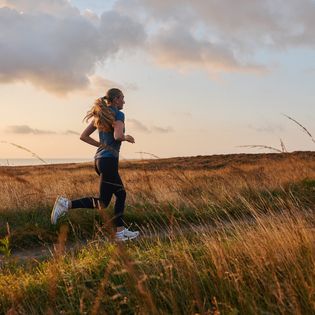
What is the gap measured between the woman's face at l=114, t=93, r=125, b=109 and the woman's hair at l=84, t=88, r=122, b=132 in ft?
0.11

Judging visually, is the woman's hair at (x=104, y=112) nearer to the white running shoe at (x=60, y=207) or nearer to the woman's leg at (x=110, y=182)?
the woman's leg at (x=110, y=182)

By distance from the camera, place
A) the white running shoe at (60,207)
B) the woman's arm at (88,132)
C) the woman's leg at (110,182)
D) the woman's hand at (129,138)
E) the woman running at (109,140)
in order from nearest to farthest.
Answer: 1. the woman's hand at (129,138)
2. the woman running at (109,140)
3. the woman's leg at (110,182)
4. the woman's arm at (88,132)
5. the white running shoe at (60,207)

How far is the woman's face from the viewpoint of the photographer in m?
7.57

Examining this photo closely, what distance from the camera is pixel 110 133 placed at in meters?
7.58

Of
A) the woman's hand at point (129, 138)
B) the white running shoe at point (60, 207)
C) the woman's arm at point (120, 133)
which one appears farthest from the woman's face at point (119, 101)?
the white running shoe at point (60, 207)

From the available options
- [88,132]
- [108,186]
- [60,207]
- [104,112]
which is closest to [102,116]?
[104,112]

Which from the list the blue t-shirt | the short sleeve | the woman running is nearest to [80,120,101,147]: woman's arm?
the woman running

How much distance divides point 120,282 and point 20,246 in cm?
422

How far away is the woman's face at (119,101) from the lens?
24.8 feet

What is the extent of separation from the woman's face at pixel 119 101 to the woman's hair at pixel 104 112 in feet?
0.11

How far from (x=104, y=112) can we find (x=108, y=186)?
1.17 m

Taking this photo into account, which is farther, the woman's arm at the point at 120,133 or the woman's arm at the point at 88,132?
the woman's arm at the point at 88,132

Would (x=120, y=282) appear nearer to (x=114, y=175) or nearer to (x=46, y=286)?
(x=46, y=286)

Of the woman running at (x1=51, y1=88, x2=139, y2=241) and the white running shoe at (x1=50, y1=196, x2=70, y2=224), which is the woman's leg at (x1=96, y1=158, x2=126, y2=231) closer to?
the woman running at (x1=51, y1=88, x2=139, y2=241)
